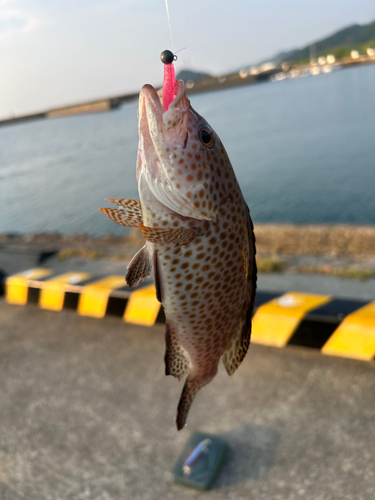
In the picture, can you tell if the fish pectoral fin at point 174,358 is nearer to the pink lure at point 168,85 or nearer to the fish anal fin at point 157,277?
the fish anal fin at point 157,277

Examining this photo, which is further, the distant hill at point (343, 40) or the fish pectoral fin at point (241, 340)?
the distant hill at point (343, 40)

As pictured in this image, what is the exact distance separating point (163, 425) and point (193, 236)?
3980mm

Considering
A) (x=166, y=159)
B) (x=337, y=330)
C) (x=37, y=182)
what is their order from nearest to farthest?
(x=166, y=159)
(x=337, y=330)
(x=37, y=182)

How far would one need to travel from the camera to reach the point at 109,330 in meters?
6.70

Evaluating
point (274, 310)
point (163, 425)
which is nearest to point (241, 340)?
point (163, 425)

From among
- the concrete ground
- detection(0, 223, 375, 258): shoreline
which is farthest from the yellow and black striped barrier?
detection(0, 223, 375, 258): shoreline

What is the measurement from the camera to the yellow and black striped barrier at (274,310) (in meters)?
4.92

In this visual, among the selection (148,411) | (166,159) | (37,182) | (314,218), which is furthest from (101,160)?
(166,159)

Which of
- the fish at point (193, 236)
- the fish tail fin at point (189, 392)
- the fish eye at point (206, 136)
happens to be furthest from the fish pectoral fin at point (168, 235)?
the fish tail fin at point (189, 392)

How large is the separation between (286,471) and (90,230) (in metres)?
11.1

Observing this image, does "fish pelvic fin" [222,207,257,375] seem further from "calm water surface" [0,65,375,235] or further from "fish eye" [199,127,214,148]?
"calm water surface" [0,65,375,235]

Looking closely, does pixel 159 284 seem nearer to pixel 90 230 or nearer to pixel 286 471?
pixel 286 471

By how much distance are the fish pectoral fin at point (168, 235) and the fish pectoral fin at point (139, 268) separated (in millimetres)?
140

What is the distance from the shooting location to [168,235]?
1.33m
